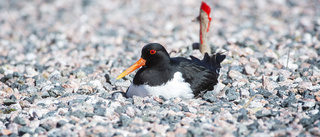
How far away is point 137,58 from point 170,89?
2.57 metres

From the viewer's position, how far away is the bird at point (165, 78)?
544 cm

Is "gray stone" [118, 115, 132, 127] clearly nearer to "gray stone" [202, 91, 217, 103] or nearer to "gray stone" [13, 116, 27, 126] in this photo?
"gray stone" [13, 116, 27, 126]

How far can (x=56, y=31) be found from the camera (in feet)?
34.5

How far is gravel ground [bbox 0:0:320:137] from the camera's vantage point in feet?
14.7

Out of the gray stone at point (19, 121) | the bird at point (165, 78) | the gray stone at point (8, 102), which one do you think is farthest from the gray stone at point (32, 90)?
the bird at point (165, 78)

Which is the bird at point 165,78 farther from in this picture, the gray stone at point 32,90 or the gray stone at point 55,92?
the gray stone at point 32,90

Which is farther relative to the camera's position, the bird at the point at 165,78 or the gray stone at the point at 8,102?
the bird at the point at 165,78

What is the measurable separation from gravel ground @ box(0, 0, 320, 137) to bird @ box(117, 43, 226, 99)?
16 centimetres

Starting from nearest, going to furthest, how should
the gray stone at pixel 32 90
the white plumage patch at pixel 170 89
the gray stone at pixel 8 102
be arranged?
1. the gray stone at pixel 8 102
2. the white plumage patch at pixel 170 89
3. the gray stone at pixel 32 90

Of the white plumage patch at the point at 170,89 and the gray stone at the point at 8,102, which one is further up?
the white plumage patch at the point at 170,89

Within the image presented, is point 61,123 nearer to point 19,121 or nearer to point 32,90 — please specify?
point 19,121

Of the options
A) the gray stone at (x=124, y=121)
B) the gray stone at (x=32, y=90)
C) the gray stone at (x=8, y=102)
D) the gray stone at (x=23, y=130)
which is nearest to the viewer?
the gray stone at (x=23, y=130)

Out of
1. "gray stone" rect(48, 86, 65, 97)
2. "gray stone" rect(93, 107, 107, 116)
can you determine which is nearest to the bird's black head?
"gray stone" rect(93, 107, 107, 116)

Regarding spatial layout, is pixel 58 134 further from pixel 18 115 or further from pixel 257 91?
pixel 257 91
